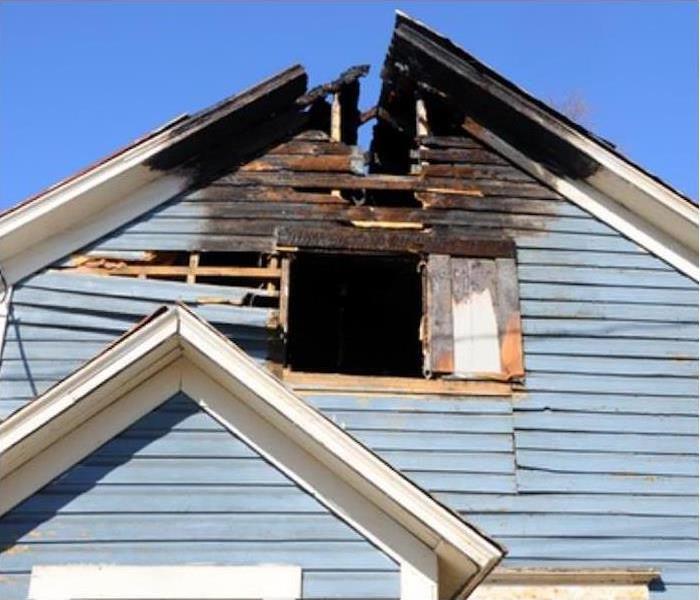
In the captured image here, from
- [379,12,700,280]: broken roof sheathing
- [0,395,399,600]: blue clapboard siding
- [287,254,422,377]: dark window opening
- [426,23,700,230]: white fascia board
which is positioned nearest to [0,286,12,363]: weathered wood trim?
[0,395,399,600]: blue clapboard siding

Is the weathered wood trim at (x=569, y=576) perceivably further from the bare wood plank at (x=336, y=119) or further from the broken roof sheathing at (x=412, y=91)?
the bare wood plank at (x=336, y=119)

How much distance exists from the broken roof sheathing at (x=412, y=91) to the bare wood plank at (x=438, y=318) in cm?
136

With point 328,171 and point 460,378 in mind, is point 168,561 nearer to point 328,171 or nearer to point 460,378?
point 460,378

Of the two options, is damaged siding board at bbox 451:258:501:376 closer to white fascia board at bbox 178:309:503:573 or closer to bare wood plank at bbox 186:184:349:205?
bare wood plank at bbox 186:184:349:205

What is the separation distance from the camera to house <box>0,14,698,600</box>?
5.54 m

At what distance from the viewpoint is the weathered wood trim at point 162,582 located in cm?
539

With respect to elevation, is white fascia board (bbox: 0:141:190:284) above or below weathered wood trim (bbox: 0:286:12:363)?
above

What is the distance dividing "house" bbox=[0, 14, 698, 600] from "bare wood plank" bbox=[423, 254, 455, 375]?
2cm

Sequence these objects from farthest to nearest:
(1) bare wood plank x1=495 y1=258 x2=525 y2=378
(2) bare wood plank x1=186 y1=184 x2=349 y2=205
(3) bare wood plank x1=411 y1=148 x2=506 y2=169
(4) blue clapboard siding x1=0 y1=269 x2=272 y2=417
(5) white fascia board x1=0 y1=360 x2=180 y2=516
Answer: (3) bare wood plank x1=411 y1=148 x2=506 y2=169 → (2) bare wood plank x1=186 y1=184 x2=349 y2=205 → (1) bare wood plank x1=495 y1=258 x2=525 y2=378 → (4) blue clapboard siding x1=0 y1=269 x2=272 y2=417 → (5) white fascia board x1=0 y1=360 x2=180 y2=516

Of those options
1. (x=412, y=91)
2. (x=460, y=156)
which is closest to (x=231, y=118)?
(x=412, y=91)

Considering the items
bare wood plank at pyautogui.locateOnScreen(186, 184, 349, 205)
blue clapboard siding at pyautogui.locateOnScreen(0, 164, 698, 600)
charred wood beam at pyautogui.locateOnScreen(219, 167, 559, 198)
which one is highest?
charred wood beam at pyautogui.locateOnScreen(219, 167, 559, 198)

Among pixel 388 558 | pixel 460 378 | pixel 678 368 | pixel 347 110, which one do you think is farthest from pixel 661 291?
pixel 388 558

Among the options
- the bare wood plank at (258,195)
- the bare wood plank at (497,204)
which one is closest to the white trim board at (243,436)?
the bare wood plank at (258,195)

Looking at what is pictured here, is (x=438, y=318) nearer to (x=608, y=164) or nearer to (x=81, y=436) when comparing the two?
(x=608, y=164)
